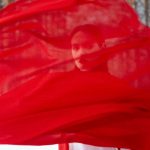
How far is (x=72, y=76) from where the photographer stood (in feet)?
1.51

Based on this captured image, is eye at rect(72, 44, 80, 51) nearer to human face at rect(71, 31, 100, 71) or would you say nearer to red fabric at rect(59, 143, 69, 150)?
human face at rect(71, 31, 100, 71)

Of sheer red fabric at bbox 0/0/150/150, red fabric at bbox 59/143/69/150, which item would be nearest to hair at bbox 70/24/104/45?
sheer red fabric at bbox 0/0/150/150

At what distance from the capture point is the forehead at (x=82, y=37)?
477mm

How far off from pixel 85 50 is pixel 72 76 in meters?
0.05

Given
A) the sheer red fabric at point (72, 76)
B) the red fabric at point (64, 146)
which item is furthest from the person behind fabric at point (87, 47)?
the red fabric at point (64, 146)

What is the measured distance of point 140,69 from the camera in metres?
0.51

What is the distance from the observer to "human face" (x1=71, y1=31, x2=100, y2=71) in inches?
18.6

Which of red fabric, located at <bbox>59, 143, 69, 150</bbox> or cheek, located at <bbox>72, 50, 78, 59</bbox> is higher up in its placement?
cheek, located at <bbox>72, 50, 78, 59</bbox>

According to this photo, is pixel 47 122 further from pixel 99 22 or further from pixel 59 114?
pixel 99 22

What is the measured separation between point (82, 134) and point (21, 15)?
17cm

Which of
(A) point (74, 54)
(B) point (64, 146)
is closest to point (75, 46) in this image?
(A) point (74, 54)

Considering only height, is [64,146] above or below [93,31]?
below

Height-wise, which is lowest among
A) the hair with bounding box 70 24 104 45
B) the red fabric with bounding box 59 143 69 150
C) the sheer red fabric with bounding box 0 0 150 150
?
the red fabric with bounding box 59 143 69 150

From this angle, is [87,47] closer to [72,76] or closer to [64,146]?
[72,76]
